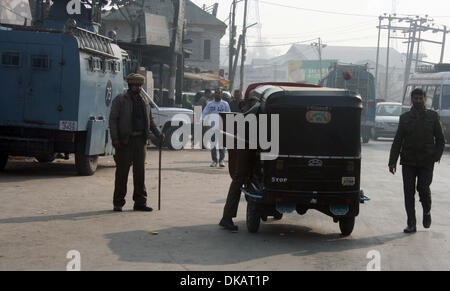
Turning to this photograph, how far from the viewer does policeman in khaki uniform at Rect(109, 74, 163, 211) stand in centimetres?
1118

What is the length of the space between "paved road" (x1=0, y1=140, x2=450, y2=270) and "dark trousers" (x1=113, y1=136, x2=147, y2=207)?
264mm

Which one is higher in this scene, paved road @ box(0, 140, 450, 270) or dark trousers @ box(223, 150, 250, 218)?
dark trousers @ box(223, 150, 250, 218)

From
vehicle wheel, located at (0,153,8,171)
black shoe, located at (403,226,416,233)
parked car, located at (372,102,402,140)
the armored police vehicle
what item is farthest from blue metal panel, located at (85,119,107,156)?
parked car, located at (372,102,402,140)

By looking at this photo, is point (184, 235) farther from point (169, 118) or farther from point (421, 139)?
point (169, 118)

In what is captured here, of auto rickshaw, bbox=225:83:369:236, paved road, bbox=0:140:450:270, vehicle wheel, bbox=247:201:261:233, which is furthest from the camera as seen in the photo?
vehicle wheel, bbox=247:201:261:233

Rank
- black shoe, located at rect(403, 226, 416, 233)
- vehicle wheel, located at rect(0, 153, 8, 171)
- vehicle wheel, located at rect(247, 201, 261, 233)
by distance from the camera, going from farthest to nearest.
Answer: vehicle wheel, located at rect(0, 153, 8, 171) → black shoe, located at rect(403, 226, 416, 233) → vehicle wheel, located at rect(247, 201, 261, 233)

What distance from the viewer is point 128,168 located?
1130cm

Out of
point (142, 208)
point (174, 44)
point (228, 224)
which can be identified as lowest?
point (142, 208)

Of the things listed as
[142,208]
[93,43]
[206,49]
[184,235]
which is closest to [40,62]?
[93,43]

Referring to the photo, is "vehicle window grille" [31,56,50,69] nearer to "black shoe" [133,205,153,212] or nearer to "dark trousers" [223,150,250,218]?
"black shoe" [133,205,153,212]

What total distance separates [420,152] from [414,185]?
0.48 m

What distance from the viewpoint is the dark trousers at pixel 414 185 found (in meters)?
10.4
